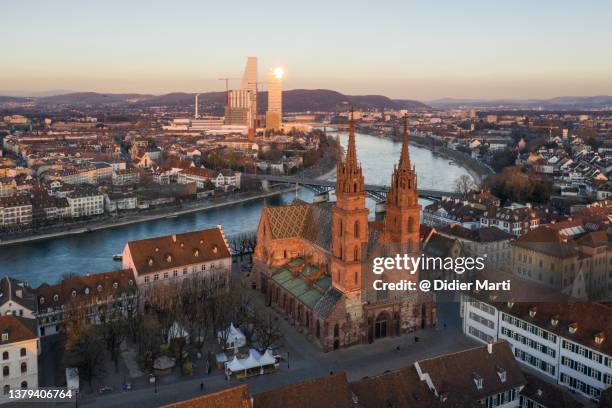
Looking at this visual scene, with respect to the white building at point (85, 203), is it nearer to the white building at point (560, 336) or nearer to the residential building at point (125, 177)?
the residential building at point (125, 177)

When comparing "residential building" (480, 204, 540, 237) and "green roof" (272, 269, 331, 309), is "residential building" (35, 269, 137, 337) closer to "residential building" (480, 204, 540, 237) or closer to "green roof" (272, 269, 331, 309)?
"green roof" (272, 269, 331, 309)

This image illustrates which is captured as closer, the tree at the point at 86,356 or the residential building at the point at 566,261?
the tree at the point at 86,356

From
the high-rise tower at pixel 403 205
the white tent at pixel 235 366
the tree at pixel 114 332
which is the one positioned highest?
the high-rise tower at pixel 403 205

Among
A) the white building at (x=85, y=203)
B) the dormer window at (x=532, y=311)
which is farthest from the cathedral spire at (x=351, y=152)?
the white building at (x=85, y=203)

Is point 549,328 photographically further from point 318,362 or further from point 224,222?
point 224,222

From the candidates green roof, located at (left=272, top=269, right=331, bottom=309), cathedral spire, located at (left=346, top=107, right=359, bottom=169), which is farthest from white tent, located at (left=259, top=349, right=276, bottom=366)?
cathedral spire, located at (left=346, top=107, right=359, bottom=169)

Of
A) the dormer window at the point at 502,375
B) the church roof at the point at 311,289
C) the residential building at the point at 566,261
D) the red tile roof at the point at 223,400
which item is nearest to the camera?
the red tile roof at the point at 223,400
